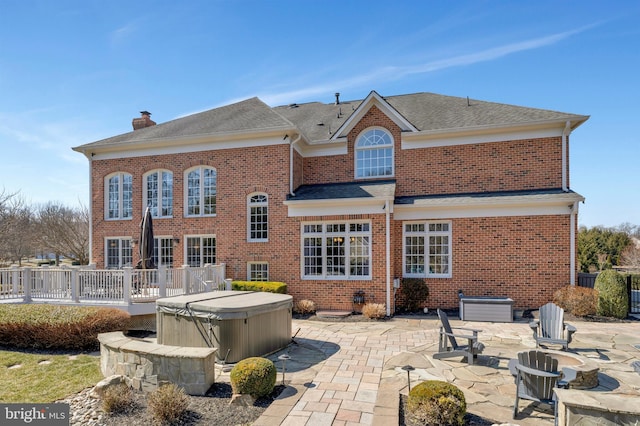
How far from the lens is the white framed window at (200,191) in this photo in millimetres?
14984

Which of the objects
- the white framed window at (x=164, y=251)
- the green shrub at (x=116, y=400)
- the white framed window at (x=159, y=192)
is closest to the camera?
the green shrub at (x=116, y=400)

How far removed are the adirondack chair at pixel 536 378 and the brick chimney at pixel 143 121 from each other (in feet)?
63.6

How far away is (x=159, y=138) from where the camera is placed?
48.8ft

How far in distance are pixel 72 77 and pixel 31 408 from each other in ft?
30.5

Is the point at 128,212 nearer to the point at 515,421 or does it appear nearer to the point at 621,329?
the point at 515,421

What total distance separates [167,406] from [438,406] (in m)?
3.74

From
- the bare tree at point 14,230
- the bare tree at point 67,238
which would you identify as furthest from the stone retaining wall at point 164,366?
the bare tree at point 67,238

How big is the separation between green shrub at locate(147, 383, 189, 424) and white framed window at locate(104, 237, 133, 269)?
491 inches

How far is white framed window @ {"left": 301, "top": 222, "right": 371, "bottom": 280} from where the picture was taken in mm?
12727

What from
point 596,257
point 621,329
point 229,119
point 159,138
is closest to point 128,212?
point 159,138

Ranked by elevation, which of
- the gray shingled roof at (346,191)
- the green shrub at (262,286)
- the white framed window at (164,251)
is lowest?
the green shrub at (262,286)

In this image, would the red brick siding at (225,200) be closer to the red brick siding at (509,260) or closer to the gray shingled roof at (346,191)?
the gray shingled roof at (346,191)

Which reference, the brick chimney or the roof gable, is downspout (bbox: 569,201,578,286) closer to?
the roof gable

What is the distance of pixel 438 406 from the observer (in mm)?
4492
